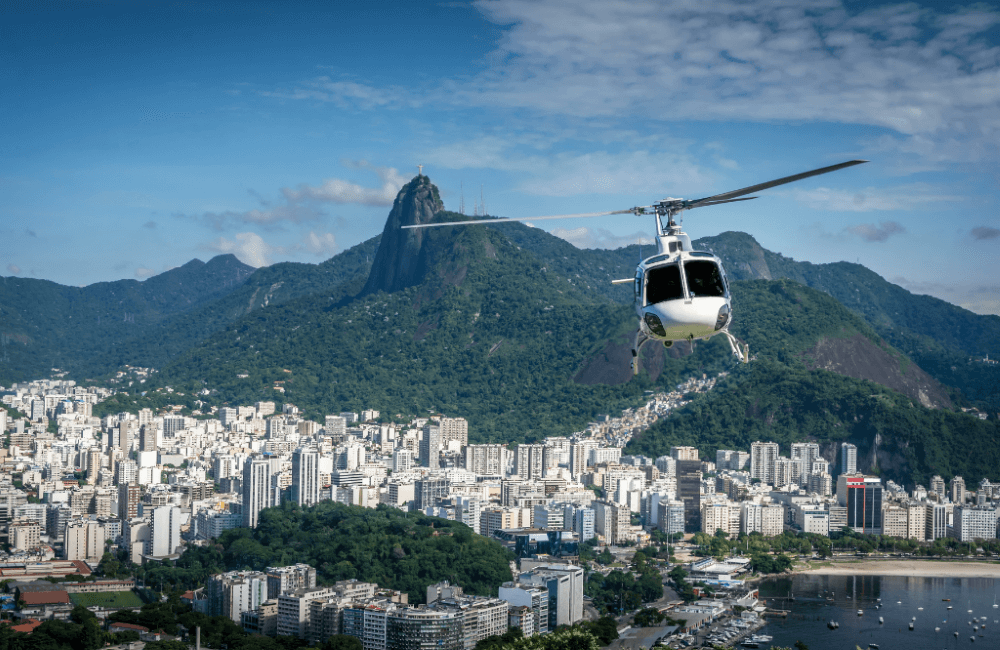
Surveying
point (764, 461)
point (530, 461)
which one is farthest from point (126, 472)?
point (764, 461)

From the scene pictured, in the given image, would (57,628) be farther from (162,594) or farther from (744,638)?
(744,638)

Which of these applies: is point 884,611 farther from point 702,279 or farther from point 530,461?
point 702,279

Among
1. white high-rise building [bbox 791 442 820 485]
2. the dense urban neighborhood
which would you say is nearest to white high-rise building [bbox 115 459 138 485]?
the dense urban neighborhood

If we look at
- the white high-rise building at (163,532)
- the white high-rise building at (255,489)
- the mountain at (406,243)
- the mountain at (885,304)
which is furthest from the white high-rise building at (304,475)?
the mountain at (885,304)

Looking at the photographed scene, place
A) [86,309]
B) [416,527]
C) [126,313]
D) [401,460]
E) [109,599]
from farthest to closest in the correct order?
[126,313] < [86,309] < [401,460] < [416,527] < [109,599]

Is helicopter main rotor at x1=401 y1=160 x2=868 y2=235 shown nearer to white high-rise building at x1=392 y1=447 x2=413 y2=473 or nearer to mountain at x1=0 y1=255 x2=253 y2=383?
white high-rise building at x1=392 y1=447 x2=413 y2=473

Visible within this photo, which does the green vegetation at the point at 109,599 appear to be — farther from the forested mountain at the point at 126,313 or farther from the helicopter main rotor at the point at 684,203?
the forested mountain at the point at 126,313
